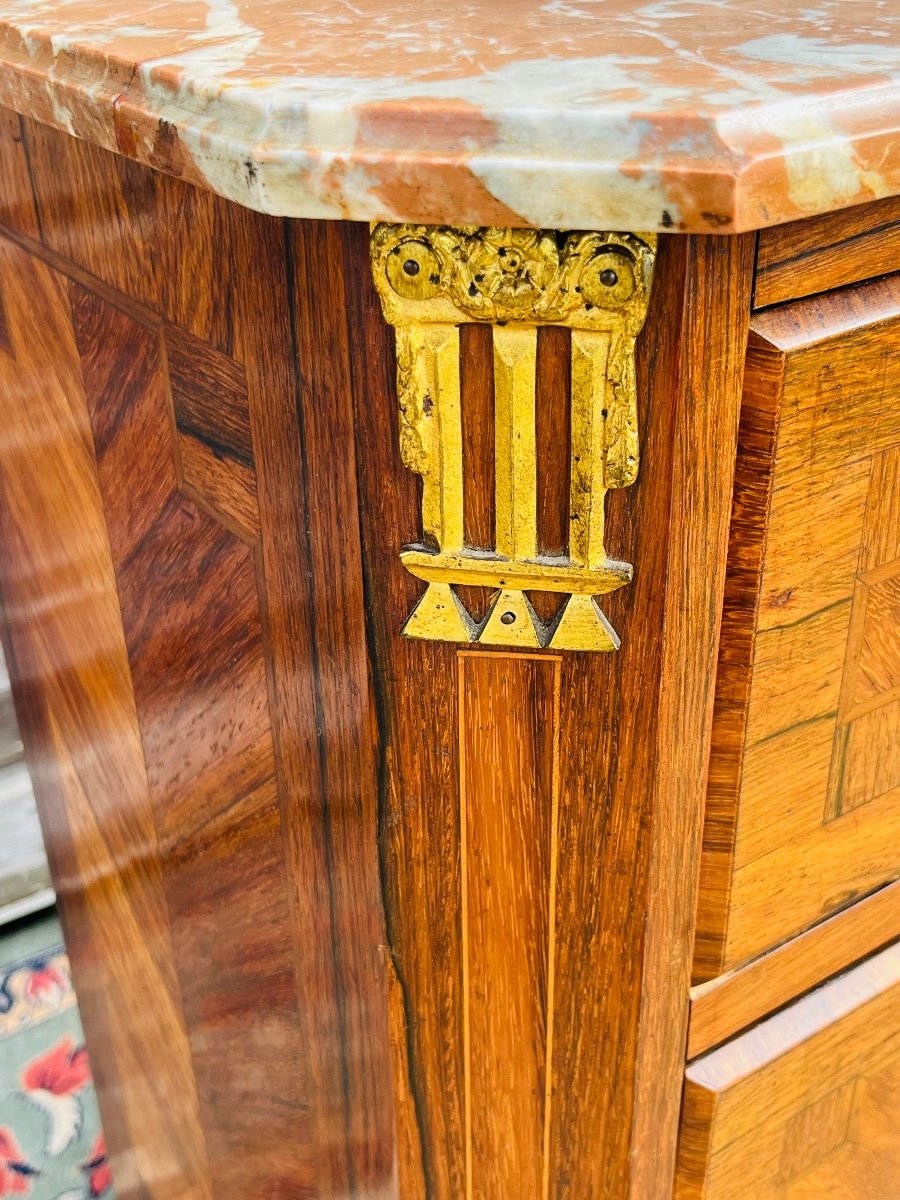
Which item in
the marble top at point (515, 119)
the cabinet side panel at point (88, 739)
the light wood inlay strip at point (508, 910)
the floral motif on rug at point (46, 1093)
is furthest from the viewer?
the floral motif on rug at point (46, 1093)

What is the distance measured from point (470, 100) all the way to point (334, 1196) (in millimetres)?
529

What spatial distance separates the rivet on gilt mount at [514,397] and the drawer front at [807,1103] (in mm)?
239

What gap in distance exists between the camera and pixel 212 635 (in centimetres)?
53

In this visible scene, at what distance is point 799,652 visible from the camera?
0.46 m

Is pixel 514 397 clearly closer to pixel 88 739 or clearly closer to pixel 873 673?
pixel 873 673

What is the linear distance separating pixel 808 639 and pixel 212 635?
249 millimetres

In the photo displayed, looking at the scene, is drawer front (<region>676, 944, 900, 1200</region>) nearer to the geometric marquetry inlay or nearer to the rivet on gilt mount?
the geometric marquetry inlay

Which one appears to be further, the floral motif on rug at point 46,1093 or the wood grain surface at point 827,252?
the floral motif on rug at point 46,1093

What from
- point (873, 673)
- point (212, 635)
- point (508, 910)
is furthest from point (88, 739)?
point (873, 673)

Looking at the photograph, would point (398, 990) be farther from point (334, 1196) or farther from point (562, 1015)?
point (334, 1196)

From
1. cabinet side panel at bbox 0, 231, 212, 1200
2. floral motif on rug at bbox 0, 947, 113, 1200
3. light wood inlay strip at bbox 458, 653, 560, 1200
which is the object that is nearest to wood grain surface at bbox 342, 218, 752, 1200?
light wood inlay strip at bbox 458, 653, 560, 1200

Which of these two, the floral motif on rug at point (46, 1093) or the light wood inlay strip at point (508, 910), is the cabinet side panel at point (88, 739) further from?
the light wood inlay strip at point (508, 910)

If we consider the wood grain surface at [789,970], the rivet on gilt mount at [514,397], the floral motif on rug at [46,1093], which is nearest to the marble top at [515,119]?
the rivet on gilt mount at [514,397]

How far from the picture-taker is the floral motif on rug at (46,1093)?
1.02m
